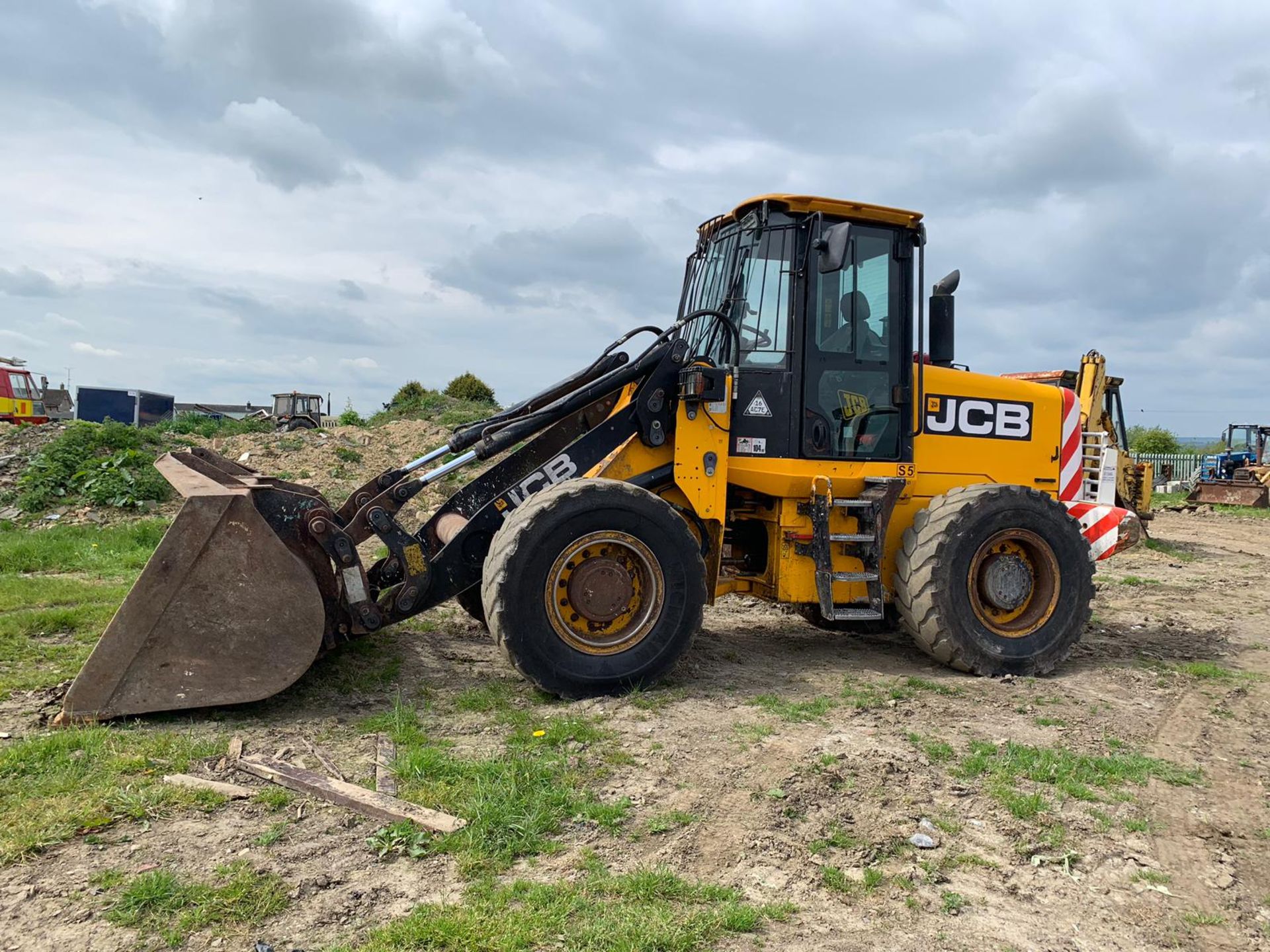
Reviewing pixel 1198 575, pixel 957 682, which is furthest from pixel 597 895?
pixel 1198 575

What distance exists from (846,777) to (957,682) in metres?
2.23

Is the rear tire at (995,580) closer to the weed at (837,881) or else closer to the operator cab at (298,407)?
the weed at (837,881)

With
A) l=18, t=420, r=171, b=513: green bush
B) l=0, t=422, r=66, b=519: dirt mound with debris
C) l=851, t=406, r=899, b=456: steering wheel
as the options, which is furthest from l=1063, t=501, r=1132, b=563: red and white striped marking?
l=0, t=422, r=66, b=519: dirt mound with debris

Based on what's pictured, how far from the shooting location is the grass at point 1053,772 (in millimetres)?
4215

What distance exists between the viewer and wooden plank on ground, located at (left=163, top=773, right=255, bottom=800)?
3.89 m

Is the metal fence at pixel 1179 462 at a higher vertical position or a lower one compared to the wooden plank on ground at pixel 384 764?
higher

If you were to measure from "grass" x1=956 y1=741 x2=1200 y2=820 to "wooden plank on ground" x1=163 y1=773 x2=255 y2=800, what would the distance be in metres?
3.27

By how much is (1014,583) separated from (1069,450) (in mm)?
1587

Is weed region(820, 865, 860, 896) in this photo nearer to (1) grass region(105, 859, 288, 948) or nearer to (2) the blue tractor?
(1) grass region(105, 859, 288, 948)

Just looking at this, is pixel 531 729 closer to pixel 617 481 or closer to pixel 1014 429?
pixel 617 481

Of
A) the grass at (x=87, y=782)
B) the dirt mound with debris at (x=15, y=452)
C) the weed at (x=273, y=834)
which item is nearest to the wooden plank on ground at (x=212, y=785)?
the grass at (x=87, y=782)

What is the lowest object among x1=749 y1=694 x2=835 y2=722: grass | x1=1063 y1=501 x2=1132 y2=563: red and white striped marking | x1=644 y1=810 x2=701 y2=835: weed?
x1=644 y1=810 x2=701 y2=835: weed

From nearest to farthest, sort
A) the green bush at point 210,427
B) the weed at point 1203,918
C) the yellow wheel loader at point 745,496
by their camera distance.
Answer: the weed at point 1203,918
the yellow wheel loader at point 745,496
the green bush at point 210,427

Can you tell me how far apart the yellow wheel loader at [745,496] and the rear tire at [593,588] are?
12 mm
